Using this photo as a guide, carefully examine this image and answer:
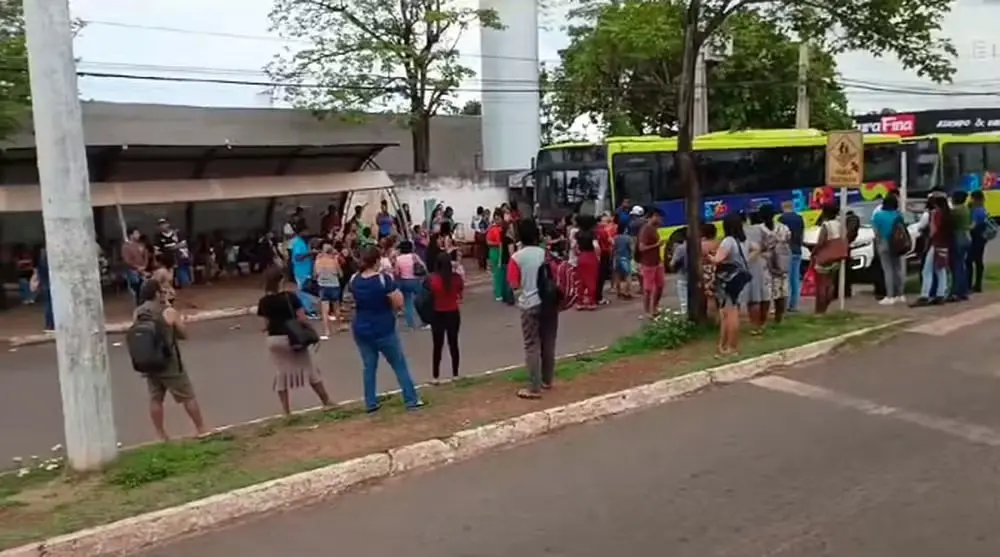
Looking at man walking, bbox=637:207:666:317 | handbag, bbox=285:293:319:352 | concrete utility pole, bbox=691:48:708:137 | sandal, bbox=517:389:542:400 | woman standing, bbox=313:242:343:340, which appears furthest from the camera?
concrete utility pole, bbox=691:48:708:137

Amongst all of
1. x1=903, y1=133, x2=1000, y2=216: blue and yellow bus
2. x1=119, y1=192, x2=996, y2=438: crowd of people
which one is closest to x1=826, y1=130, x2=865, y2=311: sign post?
x1=119, y1=192, x2=996, y2=438: crowd of people

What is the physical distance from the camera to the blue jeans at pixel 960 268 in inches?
587

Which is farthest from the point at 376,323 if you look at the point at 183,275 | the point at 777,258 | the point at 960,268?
the point at 183,275

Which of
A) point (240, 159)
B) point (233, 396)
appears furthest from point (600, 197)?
point (233, 396)

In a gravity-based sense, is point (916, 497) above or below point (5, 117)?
below

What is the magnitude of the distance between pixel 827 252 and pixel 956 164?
2289 cm

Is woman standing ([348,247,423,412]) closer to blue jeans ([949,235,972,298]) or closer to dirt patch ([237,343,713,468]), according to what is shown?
dirt patch ([237,343,713,468])

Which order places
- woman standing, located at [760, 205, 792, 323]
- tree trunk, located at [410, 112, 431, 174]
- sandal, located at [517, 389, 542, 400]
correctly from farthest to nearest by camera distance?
tree trunk, located at [410, 112, 431, 174] < woman standing, located at [760, 205, 792, 323] < sandal, located at [517, 389, 542, 400]

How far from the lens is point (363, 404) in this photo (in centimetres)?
948

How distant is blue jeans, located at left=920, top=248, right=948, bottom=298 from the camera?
14766mm

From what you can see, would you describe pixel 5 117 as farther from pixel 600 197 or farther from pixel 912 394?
pixel 912 394

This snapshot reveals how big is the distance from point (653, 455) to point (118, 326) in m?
12.5

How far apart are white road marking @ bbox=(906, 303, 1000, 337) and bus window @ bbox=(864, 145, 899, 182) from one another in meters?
15.8

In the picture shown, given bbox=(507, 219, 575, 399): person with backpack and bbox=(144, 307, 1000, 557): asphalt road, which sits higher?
bbox=(507, 219, 575, 399): person with backpack
